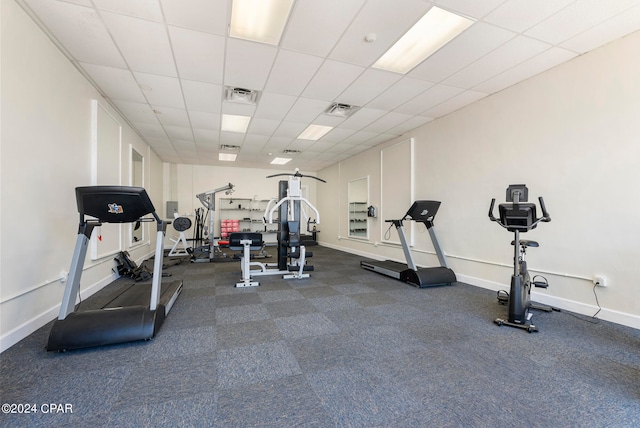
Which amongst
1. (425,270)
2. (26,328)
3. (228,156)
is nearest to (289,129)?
(228,156)

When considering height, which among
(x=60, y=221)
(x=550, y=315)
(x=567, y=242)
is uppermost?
(x=60, y=221)

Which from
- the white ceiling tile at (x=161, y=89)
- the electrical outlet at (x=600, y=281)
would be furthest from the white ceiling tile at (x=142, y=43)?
the electrical outlet at (x=600, y=281)

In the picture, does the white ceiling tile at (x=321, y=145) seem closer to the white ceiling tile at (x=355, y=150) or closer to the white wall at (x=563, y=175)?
the white ceiling tile at (x=355, y=150)

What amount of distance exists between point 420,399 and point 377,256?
5.44 m

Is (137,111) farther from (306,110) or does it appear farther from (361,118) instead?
(361,118)

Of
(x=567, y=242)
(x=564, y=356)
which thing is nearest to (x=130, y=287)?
(x=564, y=356)

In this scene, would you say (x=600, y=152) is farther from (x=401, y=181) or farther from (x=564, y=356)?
(x=401, y=181)

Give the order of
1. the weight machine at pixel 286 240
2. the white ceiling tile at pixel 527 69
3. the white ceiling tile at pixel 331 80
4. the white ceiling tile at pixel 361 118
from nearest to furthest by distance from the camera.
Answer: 1. the white ceiling tile at pixel 527 69
2. the white ceiling tile at pixel 331 80
3. the weight machine at pixel 286 240
4. the white ceiling tile at pixel 361 118

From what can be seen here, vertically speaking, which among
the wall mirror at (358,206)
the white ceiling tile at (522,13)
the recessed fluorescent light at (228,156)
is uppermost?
the white ceiling tile at (522,13)

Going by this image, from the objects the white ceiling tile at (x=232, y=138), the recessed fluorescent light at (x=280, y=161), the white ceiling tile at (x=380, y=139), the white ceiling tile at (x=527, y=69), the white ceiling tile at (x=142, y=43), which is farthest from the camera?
the recessed fluorescent light at (x=280, y=161)

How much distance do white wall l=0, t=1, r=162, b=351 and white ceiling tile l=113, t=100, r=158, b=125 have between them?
0.87 metres

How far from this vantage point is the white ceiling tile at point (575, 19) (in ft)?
7.80

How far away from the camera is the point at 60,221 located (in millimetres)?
2961

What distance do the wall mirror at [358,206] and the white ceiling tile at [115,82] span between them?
5541mm
